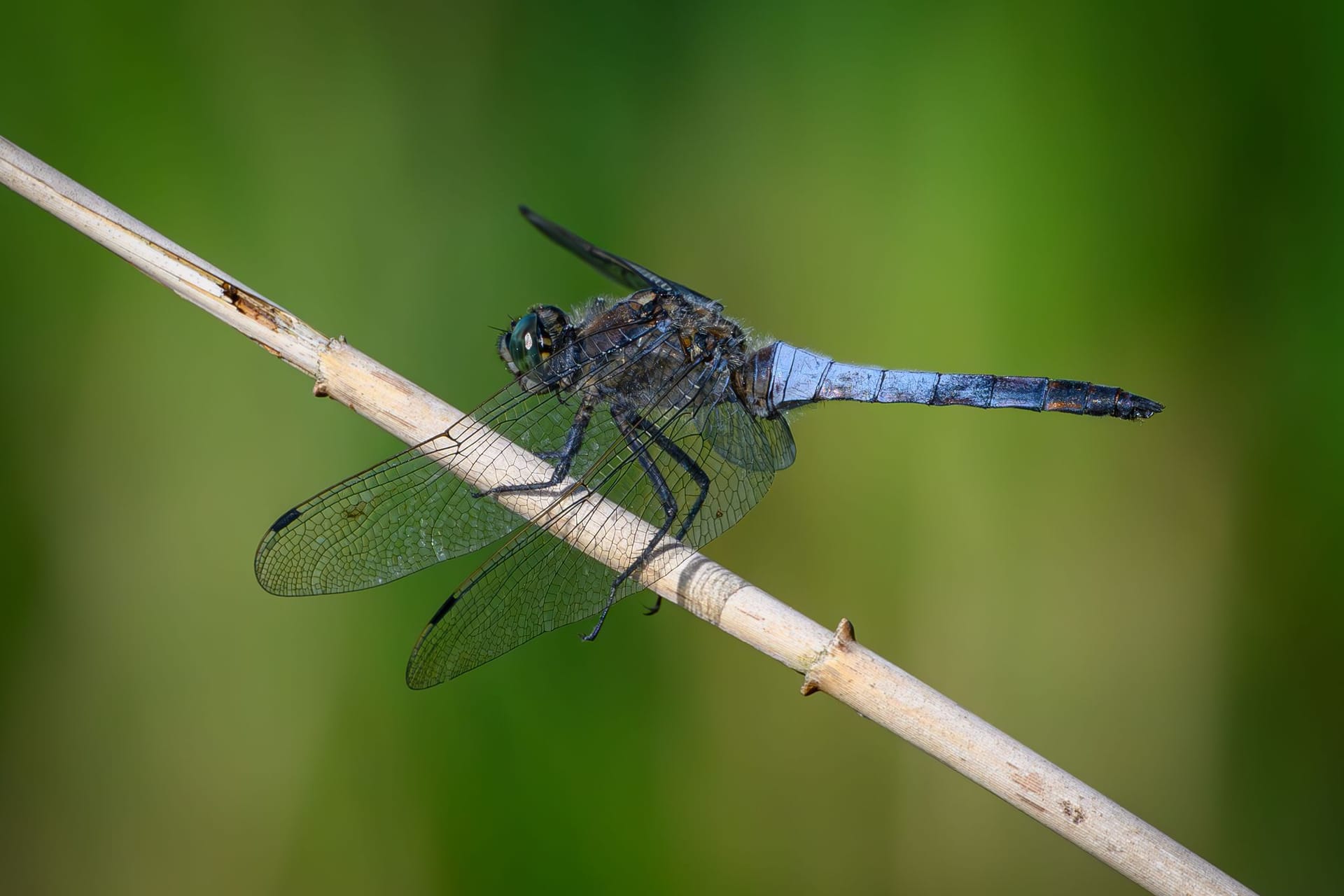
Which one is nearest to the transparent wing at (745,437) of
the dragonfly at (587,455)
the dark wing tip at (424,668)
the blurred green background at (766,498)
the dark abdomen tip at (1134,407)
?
the dragonfly at (587,455)

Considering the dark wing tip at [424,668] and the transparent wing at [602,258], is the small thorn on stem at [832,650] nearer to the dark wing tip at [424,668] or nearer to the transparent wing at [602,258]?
the dark wing tip at [424,668]

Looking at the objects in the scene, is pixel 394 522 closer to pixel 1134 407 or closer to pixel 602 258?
pixel 602 258

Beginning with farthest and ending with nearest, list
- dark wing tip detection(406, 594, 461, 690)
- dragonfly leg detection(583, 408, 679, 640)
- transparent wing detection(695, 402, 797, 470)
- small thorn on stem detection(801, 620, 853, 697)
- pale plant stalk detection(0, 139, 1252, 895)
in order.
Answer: transparent wing detection(695, 402, 797, 470) → dragonfly leg detection(583, 408, 679, 640) → dark wing tip detection(406, 594, 461, 690) → small thorn on stem detection(801, 620, 853, 697) → pale plant stalk detection(0, 139, 1252, 895)

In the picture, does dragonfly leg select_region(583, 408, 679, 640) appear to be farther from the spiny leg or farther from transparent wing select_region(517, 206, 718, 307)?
transparent wing select_region(517, 206, 718, 307)

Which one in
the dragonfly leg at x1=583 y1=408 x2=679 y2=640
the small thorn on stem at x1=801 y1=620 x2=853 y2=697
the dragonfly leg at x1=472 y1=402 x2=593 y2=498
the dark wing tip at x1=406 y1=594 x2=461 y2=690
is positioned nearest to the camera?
the small thorn on stem at x1=801 y1=620 x2=853 y2=697

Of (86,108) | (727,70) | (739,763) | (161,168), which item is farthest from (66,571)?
(727,70)

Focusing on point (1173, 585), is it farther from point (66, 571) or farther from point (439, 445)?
point (66, 571)

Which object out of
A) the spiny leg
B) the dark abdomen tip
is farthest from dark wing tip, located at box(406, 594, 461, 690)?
the dark abdomen tip
